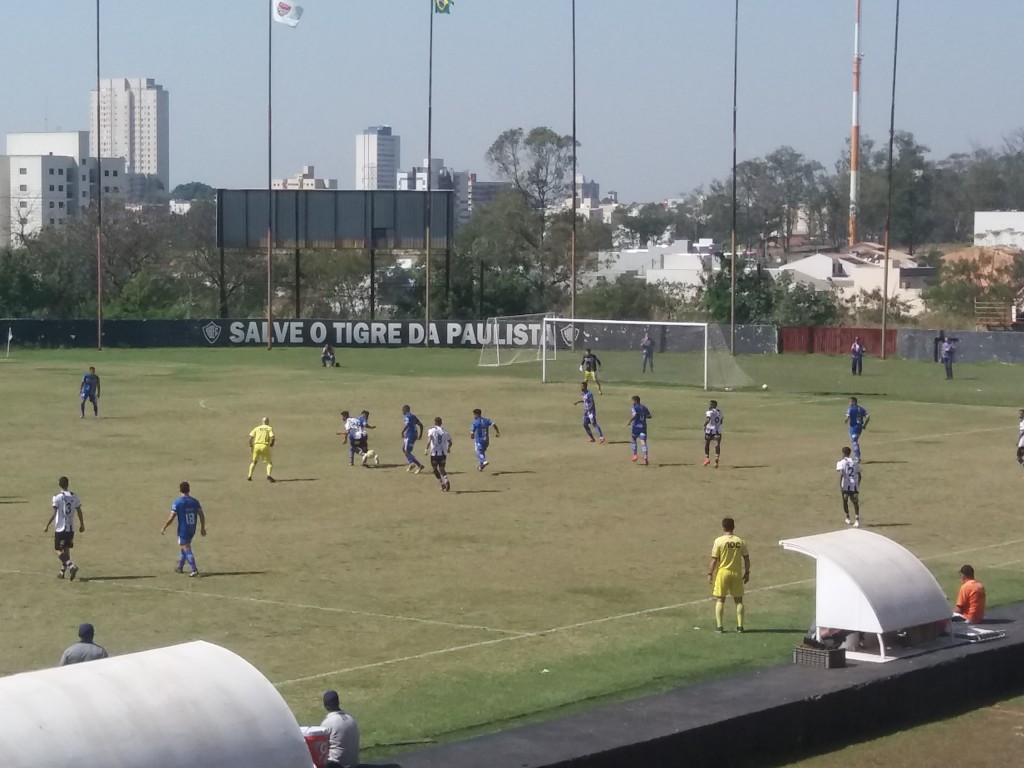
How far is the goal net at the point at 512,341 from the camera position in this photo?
7162 cm

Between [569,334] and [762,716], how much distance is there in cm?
5936

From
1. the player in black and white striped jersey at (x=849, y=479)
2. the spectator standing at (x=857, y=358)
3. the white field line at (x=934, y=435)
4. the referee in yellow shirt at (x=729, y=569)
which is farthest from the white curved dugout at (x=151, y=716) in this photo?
the spectator standing at (x=857, y=358)

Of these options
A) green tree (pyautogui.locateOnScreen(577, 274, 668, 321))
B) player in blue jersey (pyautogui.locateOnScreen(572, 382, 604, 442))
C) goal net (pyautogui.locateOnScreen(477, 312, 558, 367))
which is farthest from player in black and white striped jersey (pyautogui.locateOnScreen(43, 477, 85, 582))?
green tree (pyautogui.locateOnScreen(577, 274, 668, 321))

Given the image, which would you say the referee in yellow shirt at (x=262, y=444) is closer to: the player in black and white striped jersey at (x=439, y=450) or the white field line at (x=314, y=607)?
the player in black and white striped jersey at (x=439, y=450)

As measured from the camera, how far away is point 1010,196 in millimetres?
195750

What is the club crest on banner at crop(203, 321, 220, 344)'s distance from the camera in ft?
279

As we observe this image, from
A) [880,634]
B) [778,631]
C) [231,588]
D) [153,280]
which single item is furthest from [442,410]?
[153,280]

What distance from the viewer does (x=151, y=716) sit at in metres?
10.0

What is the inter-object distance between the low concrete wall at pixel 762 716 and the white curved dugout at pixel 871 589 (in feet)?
1.44

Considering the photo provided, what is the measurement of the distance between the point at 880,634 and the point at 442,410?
33.0 meters

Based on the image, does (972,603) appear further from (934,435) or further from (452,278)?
(452,278)

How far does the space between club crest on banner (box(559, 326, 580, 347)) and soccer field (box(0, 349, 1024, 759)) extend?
18.4 metres

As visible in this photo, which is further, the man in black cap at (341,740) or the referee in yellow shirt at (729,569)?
the referee in yellow shirt at (729,569)

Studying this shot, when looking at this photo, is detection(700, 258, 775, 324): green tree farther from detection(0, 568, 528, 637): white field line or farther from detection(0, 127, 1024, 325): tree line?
detection(0, 568, 528, 637): white field line
